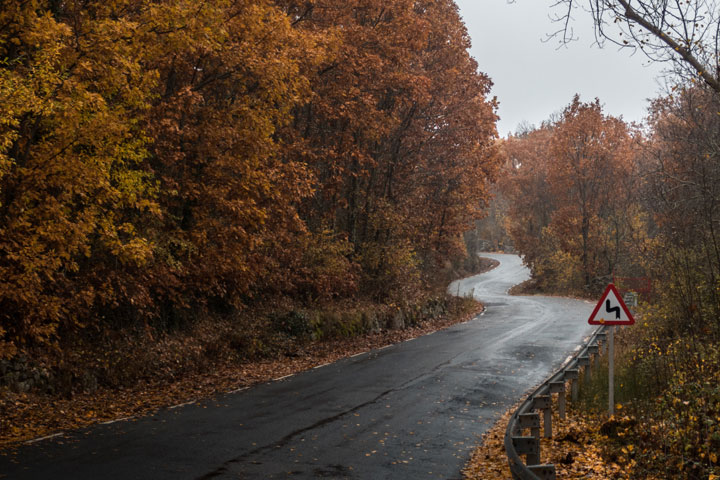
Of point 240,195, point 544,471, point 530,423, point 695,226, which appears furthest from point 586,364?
point 240,195

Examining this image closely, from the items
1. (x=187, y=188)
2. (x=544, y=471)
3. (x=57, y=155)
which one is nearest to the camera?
(x=544, y=471)

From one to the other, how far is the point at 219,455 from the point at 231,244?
322 inches

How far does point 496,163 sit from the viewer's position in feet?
116

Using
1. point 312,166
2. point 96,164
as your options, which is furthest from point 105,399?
point 312,166

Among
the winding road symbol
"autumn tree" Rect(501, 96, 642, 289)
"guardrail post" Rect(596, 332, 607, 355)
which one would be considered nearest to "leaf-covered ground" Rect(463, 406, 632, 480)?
the winding road symbol

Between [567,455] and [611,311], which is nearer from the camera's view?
[567,455]

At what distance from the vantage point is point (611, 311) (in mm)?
10508

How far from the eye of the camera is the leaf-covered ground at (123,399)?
991 cm

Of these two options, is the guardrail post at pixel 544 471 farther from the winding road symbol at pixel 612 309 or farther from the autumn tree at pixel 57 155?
the autumn tree at pixel 57 155

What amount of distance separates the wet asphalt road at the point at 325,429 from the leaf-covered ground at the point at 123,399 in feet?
1.97

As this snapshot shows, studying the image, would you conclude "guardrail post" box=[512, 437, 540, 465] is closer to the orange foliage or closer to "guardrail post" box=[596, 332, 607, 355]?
the orange foliage

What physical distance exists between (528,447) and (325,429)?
3.81 meters

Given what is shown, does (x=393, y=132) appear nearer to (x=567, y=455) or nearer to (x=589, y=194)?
(x=567, y=455)

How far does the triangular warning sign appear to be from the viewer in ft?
34.0
